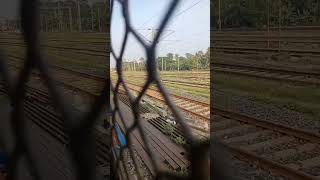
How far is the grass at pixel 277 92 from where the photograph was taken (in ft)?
15.3

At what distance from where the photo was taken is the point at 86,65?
2.81 feet

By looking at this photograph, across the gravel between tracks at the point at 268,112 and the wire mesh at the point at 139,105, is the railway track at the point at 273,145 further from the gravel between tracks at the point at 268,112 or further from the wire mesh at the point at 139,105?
the wire mesh at the point at 139,105

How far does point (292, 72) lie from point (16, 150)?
5952 mm

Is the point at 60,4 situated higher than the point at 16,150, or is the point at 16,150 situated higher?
the point at 60,4

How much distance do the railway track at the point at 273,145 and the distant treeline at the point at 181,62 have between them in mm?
1965

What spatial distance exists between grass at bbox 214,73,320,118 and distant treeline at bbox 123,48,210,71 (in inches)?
144

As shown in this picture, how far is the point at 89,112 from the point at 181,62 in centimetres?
21

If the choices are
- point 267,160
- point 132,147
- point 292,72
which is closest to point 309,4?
point 292,72

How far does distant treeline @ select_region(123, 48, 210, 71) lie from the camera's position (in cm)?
69

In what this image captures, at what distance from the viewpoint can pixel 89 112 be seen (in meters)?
0.79

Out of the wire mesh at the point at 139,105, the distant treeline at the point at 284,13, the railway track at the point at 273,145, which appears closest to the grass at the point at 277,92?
the railway track at the point at 273,145

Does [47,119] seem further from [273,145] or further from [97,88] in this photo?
[273,145]

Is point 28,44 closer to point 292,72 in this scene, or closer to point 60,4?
point 60,4

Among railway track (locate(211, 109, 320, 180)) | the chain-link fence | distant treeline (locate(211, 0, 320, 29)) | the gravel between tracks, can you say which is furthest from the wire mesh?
distant treeline (locate(211, 0, 320, 29))
